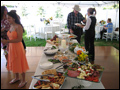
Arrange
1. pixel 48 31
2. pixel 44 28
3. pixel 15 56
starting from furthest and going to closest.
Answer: pixel 48 31 → pixel 44 28 → pixel 15 56

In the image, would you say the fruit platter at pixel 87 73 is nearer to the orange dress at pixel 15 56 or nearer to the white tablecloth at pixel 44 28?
the orange dress at pixel 15 56

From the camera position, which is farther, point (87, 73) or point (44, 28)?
point (44, 28)

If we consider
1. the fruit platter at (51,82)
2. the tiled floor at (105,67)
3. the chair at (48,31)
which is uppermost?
the chair at (48,31)

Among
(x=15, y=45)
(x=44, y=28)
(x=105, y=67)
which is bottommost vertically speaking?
(x=105, y=67)

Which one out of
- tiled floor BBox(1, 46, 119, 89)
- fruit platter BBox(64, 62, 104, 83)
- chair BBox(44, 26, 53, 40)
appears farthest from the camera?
chair BBox(44, 26, 53, 40)

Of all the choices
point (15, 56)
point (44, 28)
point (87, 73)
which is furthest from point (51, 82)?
point (44, 28)

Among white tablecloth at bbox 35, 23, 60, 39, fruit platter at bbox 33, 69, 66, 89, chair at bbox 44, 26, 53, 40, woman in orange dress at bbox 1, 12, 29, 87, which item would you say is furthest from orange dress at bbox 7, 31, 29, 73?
white tablecloth at bbox 35, 23, 60, 39

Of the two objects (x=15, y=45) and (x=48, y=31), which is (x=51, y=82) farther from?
(x=48, y=31)

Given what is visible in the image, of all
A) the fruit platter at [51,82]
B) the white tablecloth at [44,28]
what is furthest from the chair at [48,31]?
the fruit platter at [51,82]

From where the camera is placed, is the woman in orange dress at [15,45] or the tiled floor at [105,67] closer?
the woman in orange dress at [15,45]

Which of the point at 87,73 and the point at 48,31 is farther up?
the point at 48,31

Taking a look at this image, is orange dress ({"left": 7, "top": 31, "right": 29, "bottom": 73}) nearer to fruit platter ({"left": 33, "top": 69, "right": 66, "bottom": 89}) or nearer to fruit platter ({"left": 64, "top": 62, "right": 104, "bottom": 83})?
fruit platter ({"left": 33, "top": 69, "right": 66, "bottom": 89})

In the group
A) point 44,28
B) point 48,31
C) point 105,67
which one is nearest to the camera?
point 105,67

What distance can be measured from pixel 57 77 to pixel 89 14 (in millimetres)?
2068
